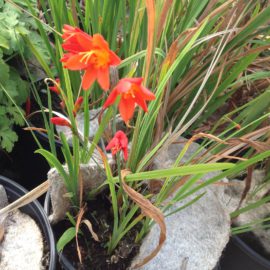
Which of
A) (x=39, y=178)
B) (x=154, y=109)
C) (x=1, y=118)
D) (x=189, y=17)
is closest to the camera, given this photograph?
(x=154, y=109)

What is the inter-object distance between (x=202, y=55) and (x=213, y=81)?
8 centimetres

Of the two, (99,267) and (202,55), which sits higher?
(202,55)

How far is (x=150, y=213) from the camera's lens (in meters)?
0.55

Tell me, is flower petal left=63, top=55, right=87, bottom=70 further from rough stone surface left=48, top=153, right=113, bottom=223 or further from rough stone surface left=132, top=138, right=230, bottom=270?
rough stone surface left=132, top=138, right=230, bottom=270

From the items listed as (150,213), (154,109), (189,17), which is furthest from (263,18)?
(150,213)

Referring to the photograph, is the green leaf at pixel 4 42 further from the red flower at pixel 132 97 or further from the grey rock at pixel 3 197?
the red flower at pixel 132 97

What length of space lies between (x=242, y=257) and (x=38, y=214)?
51 cm

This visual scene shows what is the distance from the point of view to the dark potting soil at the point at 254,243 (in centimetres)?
93

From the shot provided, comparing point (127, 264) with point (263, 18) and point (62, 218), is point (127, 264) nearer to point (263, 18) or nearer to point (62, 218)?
point (62, 218)

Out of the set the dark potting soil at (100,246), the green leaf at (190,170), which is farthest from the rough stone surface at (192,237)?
the green leaf at (190,170)

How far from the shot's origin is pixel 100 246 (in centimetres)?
76

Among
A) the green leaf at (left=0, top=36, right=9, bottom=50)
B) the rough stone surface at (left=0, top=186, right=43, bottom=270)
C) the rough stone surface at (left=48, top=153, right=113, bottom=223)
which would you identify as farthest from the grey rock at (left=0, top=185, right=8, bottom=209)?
the green leaf at (left=0, top=36, right=9, bottom=50)

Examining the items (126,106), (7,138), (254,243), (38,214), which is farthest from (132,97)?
(254,243)

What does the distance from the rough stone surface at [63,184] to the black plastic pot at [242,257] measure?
1.28ft
